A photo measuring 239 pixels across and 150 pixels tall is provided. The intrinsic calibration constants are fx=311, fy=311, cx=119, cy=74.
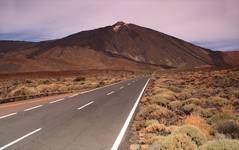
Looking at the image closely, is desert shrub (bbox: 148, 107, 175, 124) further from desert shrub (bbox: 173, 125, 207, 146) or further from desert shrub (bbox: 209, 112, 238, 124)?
desert shrub (bbox: 173, 125, 207, 146)

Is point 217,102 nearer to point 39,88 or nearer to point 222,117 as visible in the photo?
point 222,117

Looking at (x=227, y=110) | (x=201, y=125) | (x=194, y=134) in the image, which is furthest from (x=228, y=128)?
(x=227, y=110)

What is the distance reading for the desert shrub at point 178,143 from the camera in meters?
6.96

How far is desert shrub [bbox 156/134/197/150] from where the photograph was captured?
696 cm

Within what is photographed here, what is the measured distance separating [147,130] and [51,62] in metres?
149

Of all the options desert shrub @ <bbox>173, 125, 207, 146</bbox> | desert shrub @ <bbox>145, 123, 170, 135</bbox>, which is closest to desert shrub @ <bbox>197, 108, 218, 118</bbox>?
desert shrub @ <bbox>145, 123, 170, 135</bbox>

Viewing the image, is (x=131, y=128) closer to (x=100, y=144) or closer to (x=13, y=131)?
(x=100, y=144)

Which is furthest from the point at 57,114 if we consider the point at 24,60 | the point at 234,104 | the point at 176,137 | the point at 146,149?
the point at 24,60

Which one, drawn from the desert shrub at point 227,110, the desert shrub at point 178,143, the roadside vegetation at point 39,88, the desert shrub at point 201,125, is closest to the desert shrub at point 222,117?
the desert shrub at point 201,125

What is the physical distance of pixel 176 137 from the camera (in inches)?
289

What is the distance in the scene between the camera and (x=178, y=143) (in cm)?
706

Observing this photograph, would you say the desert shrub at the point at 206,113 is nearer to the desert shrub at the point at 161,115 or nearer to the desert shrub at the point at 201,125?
the desert shrub at the point at 161,115

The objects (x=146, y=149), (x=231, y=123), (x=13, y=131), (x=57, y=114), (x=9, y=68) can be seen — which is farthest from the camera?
(x=9, y=68)

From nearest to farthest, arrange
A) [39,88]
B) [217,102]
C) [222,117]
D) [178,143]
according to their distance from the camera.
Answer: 1. [178,143]
2. [222,117]
3. [217,102]
4. [39,88]
